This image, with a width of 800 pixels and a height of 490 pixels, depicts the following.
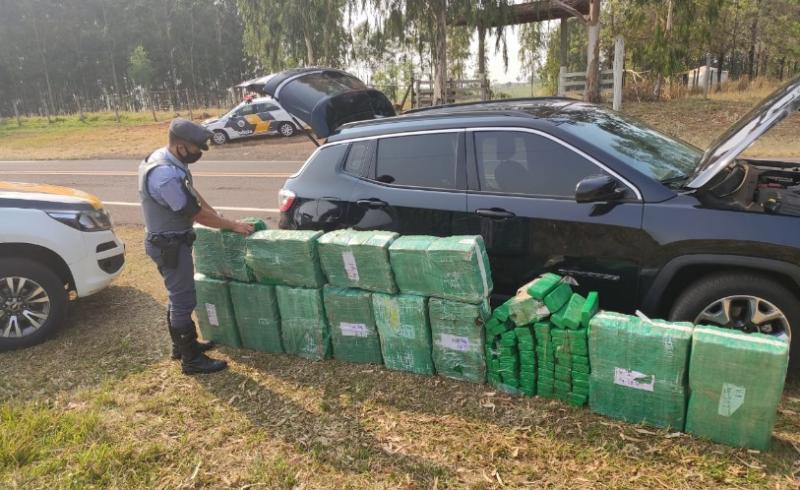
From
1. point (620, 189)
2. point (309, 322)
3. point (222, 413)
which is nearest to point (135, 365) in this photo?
point (222, 413)

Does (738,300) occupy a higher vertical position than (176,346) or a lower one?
higher

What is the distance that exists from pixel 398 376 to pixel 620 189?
190cm

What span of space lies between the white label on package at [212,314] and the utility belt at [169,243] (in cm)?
66

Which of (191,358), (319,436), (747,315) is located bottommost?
(319,436)

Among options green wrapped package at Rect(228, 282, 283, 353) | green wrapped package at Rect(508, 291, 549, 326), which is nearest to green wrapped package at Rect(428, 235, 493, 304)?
green wrapped package at Rect(508, 291, 549, 326)

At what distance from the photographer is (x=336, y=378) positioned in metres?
3.90

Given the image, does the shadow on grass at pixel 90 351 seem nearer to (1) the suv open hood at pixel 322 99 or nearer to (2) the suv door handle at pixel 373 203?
(2) the suv door handle at pixel 373 203

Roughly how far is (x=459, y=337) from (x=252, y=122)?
20.8m

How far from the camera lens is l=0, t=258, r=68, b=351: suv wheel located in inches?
180

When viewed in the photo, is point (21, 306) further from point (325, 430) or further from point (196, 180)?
point (196, 180)

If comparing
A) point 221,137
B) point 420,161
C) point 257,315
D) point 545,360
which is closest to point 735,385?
point 545,360

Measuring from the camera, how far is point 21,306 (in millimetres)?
4637

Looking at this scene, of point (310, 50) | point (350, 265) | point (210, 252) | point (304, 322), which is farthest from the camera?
point (310, 50)

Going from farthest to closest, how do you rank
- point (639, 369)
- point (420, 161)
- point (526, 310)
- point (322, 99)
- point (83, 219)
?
point (322, 99)
point (83, 219)
point (420, 161)
point (526, 310)
point (639, 369)
